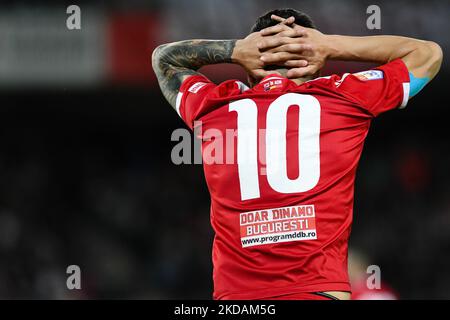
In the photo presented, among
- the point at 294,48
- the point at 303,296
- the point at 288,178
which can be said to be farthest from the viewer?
the point at 294,48

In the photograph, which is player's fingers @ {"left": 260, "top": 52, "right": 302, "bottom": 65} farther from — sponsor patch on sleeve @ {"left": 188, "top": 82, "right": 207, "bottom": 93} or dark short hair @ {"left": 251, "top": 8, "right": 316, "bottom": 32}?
sponsor patch on sleeve @ {"left": 188, "top": 82, "right": 207, "bottom": 93}

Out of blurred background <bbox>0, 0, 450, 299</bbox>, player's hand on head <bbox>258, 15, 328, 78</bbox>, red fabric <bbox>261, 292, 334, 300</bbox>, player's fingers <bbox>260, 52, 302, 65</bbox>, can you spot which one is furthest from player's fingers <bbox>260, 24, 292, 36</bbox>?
blurred background <bbox>0, 0, 450, 299</bbox>

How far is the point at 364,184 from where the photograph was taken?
13.6 meters

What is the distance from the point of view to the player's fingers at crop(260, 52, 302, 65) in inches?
140

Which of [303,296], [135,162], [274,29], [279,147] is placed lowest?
[303,296]

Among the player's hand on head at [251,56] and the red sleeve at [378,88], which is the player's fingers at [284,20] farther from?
the red sleeve at [378,88]

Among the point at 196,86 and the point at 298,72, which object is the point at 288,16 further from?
the point at 196,86

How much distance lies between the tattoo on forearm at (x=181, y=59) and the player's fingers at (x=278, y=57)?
1.03 feet

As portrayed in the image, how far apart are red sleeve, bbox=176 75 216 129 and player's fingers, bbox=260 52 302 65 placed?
0.87 feet

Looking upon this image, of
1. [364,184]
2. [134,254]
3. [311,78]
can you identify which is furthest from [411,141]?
[311,78]

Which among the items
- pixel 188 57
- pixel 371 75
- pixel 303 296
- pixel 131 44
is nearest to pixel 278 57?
pixel 371 75

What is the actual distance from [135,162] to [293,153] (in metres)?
11.0

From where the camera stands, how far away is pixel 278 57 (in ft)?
11.7
